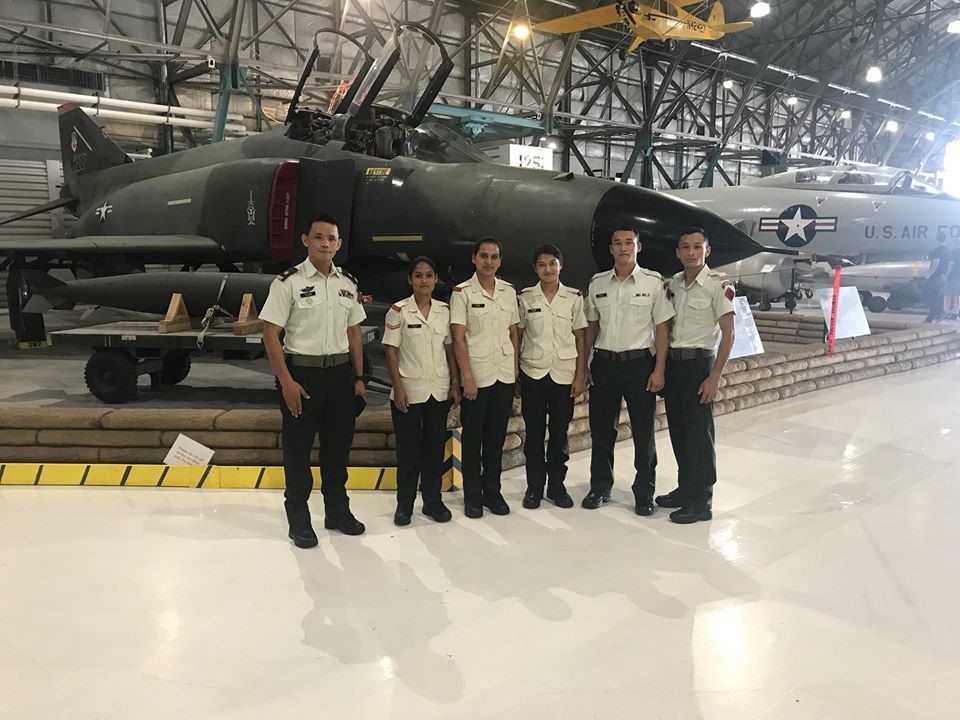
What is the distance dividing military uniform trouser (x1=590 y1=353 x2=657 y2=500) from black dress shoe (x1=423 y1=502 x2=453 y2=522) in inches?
35.6

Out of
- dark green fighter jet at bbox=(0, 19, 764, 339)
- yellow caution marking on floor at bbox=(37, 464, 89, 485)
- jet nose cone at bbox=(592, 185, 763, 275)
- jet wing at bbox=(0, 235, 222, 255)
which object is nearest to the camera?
yellow caution marking on floor at bbox=(37, 464, 89, 485)

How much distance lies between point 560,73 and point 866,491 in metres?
17.0

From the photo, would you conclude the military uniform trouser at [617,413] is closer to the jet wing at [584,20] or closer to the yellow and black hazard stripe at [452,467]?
the yellow and black hazard stripe at [452,467]

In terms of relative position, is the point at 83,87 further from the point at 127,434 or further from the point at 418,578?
the point at 418,578

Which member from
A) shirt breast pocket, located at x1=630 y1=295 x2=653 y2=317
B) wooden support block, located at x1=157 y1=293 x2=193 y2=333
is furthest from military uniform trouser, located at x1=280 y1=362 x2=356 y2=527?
wooden support block, located at x1=157 y1=293 x2=193 y2=333

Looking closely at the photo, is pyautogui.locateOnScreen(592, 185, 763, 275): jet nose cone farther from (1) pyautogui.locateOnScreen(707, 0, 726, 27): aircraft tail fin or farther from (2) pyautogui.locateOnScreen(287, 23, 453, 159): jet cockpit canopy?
(1) pyautogui.locateOnScreen(707, 0, 726, 27): aircraft tail fin

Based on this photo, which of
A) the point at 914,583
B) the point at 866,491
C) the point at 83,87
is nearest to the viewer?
the point at 914,583

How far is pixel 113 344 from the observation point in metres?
5.52

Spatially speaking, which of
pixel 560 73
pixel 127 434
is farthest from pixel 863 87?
pixel 127 434

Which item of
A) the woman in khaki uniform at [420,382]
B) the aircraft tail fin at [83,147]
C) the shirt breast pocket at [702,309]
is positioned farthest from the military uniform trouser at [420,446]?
the aircraft tail fin at [83,147]

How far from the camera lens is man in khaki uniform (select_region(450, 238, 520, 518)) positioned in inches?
151

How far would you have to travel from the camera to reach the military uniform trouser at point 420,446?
3.83 metres

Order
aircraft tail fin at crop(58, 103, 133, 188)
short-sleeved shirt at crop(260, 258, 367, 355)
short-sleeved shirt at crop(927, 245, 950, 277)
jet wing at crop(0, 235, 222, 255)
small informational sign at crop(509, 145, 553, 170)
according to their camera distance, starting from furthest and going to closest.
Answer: small informational sign at crop(509, 145, 553, 170), short-sleeved shirt at crop(927, 245, 950, 277), aircraft tail fin at crop(58, 103, 133, 188), jet wing at crop(0, 235, 222, 255), short-sleeved shirt at crop(260, 258, 367, 355)

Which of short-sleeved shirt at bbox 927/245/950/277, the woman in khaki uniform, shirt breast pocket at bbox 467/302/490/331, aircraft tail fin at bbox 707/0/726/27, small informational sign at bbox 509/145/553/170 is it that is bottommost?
the woman in khaki uniform
